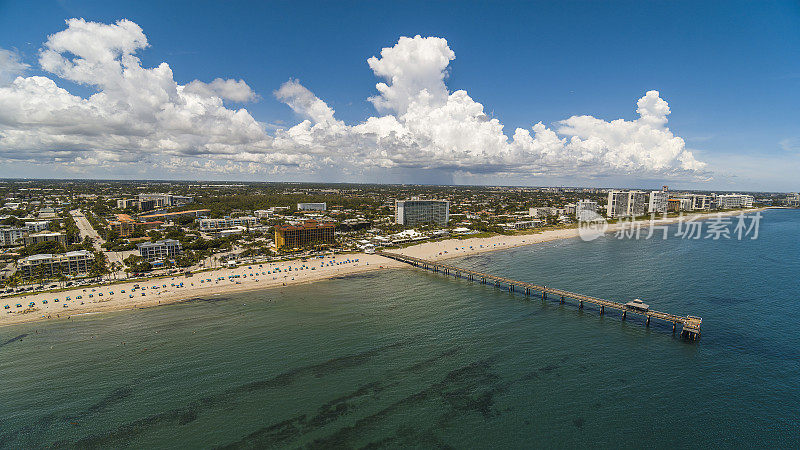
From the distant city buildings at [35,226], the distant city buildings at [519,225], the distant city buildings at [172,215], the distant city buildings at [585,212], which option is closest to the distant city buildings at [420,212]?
the distant city buildings at [519,225]

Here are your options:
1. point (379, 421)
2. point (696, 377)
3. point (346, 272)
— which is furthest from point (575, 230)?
point (379, 421)

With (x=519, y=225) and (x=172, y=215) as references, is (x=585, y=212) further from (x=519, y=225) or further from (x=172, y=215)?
(x=172, y=215)

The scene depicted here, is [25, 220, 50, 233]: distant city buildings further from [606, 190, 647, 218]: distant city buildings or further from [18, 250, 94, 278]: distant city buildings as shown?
[606, 190, 647, 218]: distant city buildings

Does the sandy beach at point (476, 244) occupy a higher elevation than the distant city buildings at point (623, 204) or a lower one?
lower

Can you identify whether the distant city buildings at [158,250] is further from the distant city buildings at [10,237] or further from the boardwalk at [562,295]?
the boardwalk at [562,295]

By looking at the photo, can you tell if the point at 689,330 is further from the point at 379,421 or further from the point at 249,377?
the point at 249,377

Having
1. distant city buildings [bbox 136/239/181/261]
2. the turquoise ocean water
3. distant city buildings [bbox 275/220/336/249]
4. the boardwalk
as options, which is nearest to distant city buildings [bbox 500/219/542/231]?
the boardwalk
